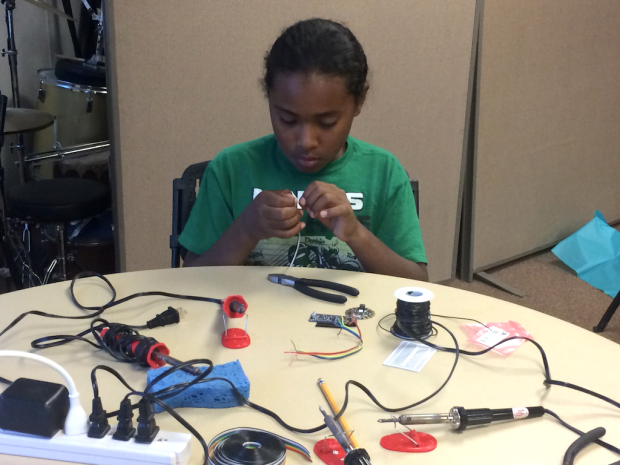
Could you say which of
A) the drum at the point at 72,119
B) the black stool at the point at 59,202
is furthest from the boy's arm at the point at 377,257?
the drum at the point at 72,119

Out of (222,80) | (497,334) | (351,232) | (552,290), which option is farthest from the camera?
(552,290)

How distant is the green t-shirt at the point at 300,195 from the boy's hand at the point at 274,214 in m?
0.16

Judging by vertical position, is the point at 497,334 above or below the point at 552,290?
above

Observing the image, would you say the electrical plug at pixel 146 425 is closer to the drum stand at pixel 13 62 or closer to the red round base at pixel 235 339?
the red round base at pixel 235 339

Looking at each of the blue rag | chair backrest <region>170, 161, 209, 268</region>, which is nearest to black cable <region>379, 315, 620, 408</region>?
the blue rag

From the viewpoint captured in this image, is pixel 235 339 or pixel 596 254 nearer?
pixel 235 339

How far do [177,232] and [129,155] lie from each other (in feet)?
2.04

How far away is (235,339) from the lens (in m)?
0.71

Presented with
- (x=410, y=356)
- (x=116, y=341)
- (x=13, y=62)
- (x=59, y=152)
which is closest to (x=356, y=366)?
(x=410, y=356)

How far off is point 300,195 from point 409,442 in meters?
0.71

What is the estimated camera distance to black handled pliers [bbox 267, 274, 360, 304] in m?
0.85

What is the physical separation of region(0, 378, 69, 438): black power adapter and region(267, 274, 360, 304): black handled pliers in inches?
16.9

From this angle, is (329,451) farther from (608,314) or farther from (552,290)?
(552,290)

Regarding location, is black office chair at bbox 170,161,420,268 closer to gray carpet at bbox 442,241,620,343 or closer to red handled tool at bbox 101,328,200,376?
red handled tool at bbox 101,328,200,376
